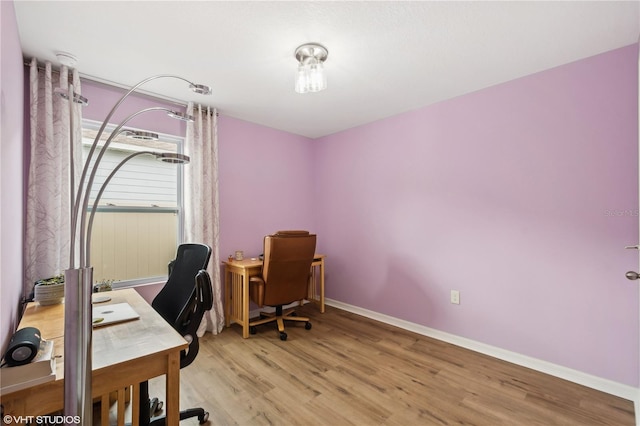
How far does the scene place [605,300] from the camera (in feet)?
6.75

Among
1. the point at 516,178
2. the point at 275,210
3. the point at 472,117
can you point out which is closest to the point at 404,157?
the point at 472,117

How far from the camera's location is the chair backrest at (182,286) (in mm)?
1673

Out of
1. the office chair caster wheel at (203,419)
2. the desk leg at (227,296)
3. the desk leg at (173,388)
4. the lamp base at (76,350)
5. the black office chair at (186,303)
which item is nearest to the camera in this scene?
the lamp base at (76,350)

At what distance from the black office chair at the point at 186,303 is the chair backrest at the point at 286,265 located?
0.94 meters

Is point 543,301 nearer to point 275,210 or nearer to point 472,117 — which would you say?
point 472,117

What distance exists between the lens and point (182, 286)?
6.10ft

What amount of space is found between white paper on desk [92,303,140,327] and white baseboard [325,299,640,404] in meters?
2.58

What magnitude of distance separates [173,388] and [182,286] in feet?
2.34

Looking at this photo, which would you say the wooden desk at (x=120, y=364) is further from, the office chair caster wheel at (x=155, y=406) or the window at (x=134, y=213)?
the window at (x=134, y=213)

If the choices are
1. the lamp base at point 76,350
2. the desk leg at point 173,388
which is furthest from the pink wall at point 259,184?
the lamp base at point 76,350

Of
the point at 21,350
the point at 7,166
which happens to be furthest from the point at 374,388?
the point at 7,166

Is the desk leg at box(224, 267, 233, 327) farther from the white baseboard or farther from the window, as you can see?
the white baseboard

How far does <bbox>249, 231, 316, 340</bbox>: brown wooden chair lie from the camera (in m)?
2.84

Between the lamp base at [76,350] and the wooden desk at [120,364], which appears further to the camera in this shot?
the wooden desk at [120,364]
